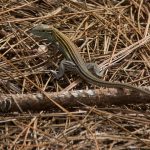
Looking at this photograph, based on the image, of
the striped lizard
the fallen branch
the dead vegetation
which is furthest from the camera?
the striped lizard

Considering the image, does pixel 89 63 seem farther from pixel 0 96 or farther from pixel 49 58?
pixel 0 96

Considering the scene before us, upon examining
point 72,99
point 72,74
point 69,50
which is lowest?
point 72,99

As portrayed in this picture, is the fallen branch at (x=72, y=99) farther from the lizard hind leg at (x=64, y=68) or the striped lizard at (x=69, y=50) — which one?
the lizard hind leg at (x=64, y=68)

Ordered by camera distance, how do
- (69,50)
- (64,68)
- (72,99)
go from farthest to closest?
(69,50), (64,68), (72,99)

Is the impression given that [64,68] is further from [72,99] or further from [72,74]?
[72,99]

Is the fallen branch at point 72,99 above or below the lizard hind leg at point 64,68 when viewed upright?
below

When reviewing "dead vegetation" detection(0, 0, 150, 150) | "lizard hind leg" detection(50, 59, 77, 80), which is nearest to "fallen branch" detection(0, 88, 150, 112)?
"dead vegetation" detection(0, 0, 150, 150)

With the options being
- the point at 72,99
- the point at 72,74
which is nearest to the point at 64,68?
the point at 72,74

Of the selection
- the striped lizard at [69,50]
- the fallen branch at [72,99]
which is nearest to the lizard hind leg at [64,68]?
the striped lizard at [69,50]

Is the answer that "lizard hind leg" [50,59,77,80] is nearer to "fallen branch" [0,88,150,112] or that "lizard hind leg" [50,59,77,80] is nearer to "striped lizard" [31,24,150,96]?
"striped lizard" [31,24,150,96]
